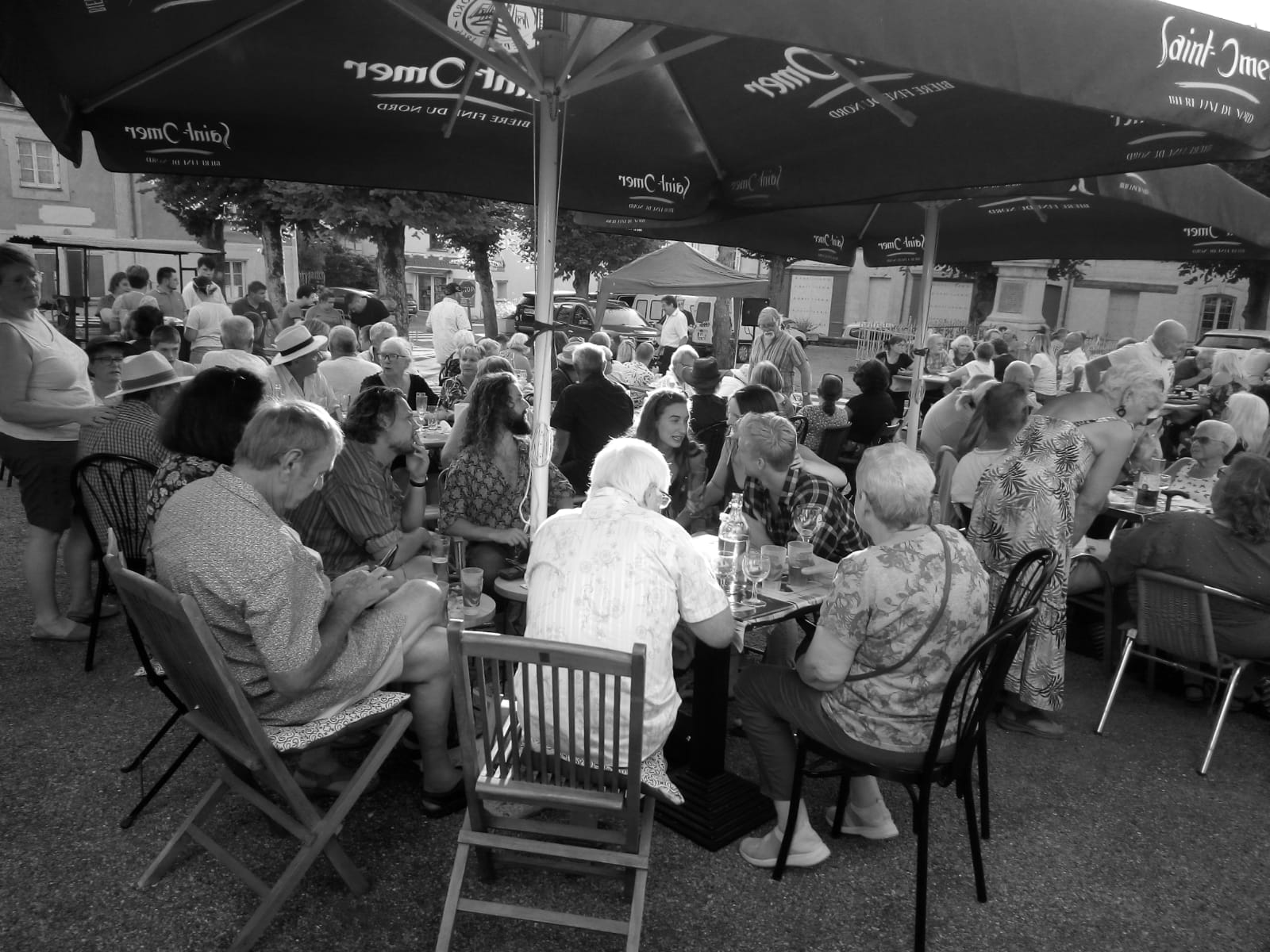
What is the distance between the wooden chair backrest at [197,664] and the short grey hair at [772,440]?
2.40m

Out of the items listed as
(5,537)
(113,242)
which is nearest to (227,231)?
(113,242)

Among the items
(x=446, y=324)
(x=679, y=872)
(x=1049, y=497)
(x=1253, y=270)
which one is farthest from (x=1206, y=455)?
(x=1253, y=270)

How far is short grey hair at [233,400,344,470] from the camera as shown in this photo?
2613mm

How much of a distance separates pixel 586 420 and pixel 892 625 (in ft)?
12.2

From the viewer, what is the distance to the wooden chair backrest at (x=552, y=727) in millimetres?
2119

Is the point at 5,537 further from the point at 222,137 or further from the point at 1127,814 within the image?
the point at 1127,814

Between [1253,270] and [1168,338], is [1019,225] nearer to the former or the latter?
[1168,338]

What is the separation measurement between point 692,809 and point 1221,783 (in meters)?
2.40

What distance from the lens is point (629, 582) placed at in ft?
8.28

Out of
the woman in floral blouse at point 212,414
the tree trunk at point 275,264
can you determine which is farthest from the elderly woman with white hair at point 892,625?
the tree trunk at point 275,264

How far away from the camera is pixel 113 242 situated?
17859 millimetres

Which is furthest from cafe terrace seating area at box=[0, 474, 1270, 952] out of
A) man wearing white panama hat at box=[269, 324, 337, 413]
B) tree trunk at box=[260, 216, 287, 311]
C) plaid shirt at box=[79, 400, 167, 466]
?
tree trunk at box=[260, 216, 287, 311]

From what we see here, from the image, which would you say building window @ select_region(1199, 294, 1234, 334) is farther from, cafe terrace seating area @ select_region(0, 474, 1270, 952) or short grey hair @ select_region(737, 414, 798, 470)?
short grey hair @ select_region(737, 414, 798, 470)

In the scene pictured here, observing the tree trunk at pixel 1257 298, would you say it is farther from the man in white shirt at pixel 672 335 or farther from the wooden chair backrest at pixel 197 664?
the wooden chair backrest at pixel 197 664
